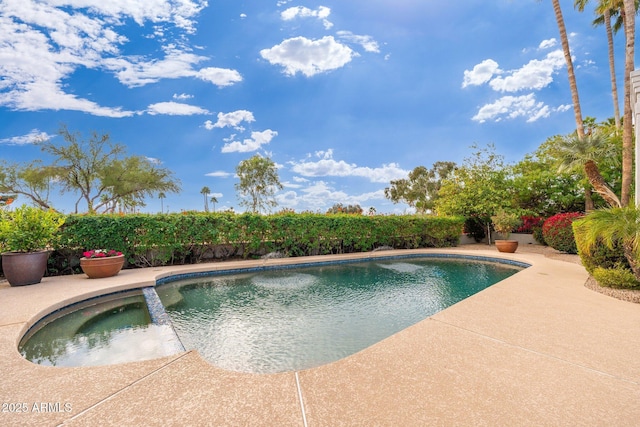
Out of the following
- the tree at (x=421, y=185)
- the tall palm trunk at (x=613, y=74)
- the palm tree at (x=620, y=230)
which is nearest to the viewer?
the palm tree at (x=620, y=230)

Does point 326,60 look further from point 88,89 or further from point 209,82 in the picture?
point 88,89

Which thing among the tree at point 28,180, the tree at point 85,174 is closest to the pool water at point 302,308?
the tree at point 85,174

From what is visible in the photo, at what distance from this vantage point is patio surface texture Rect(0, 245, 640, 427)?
1656 millimetres

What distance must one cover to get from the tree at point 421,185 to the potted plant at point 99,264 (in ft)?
110

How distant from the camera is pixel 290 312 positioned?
449 cm

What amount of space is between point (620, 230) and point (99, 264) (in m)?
8.93

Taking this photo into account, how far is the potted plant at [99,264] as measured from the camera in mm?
6062

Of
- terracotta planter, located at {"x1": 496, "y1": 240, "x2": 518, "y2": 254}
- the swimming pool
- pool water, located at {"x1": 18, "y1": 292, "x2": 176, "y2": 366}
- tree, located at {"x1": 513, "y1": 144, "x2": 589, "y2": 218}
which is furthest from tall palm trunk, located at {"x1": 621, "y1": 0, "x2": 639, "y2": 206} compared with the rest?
pool water, located at {"x1": 18, "y1": 292, "x2": 176, "y2": 366}

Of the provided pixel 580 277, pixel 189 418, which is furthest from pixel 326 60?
pixel 189 418

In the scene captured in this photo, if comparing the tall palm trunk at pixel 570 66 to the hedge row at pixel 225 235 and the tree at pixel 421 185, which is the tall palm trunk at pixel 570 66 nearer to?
the hedge row at pixel 225 235

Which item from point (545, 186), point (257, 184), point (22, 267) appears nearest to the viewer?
point (22, 267)

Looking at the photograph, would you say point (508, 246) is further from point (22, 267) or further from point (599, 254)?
point (22, 267)

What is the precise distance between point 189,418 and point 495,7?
14.3 m

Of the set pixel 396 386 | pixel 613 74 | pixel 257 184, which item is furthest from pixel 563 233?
pixel 257 184
